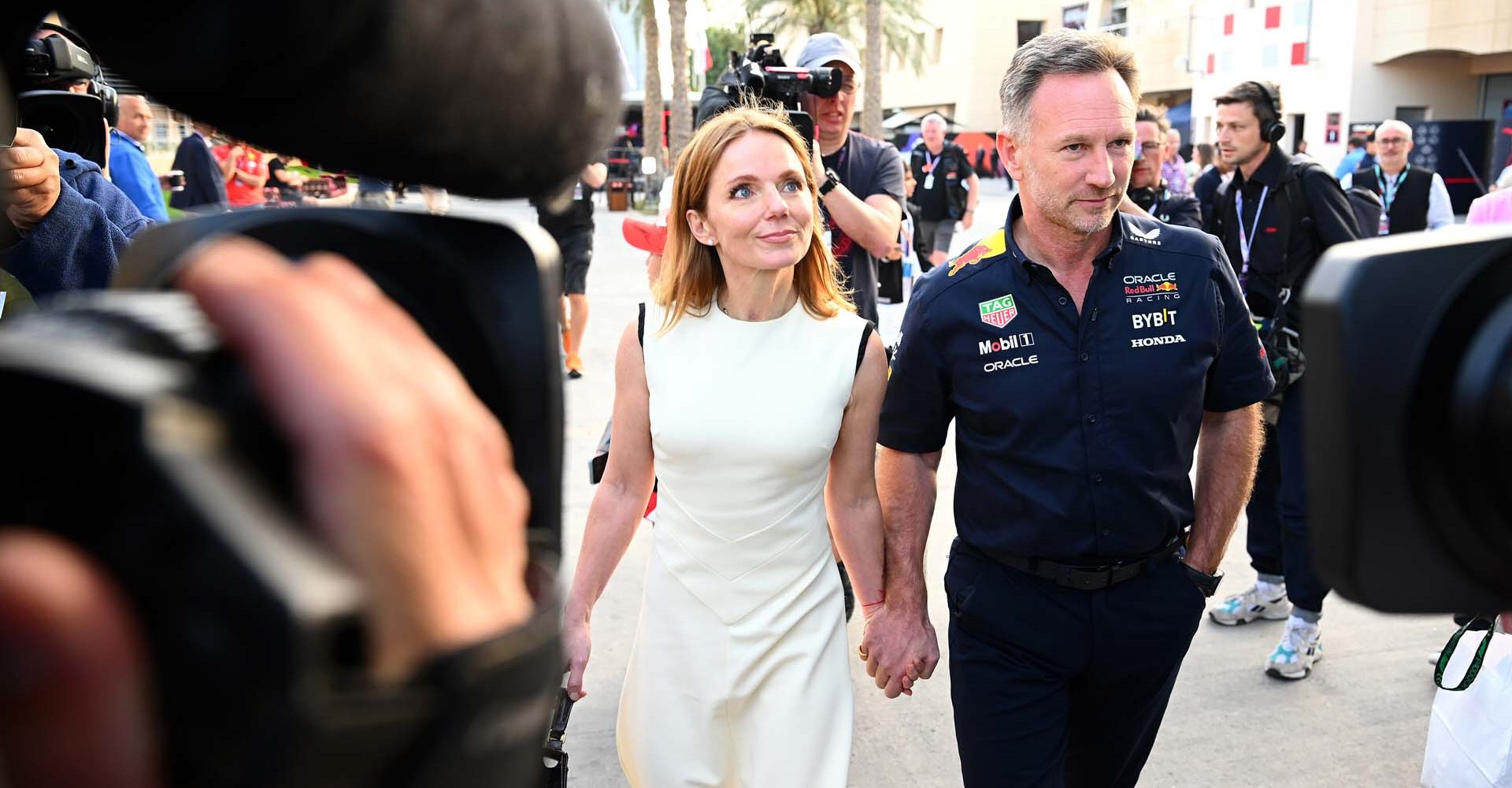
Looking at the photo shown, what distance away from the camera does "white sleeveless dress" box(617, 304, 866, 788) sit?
281cm

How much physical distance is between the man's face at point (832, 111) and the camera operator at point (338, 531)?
3.96 metres

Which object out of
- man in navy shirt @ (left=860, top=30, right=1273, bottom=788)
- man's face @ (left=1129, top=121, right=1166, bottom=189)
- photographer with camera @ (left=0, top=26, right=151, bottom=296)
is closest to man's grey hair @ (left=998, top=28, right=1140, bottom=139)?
man in navy shirt @ (left=860, top=30, right=1273, bottom=788)

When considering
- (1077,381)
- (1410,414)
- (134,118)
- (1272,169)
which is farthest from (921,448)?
(134,118)

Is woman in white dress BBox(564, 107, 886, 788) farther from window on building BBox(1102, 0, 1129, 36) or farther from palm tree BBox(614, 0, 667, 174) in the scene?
window on building BBox(1102, 0, 1129, 36)

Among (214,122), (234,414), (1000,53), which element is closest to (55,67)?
(214,122)

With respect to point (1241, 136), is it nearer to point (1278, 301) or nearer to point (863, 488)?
point (1278, 301)

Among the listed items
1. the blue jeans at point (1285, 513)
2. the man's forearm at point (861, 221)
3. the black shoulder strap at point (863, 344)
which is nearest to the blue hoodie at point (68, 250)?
the black shoulder strap at point (863, 344)

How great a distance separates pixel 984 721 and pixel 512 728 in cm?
229

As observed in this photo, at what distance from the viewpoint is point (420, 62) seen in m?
0.61

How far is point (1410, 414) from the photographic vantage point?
0.68 m

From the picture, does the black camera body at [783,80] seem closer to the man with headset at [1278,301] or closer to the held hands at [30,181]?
the man with headset at [1278,301]

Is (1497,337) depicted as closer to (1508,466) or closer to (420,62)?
(1508,466)

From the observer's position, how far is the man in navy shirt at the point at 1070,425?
2656 millimetres

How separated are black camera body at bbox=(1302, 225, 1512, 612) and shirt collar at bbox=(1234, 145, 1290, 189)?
4780mm
